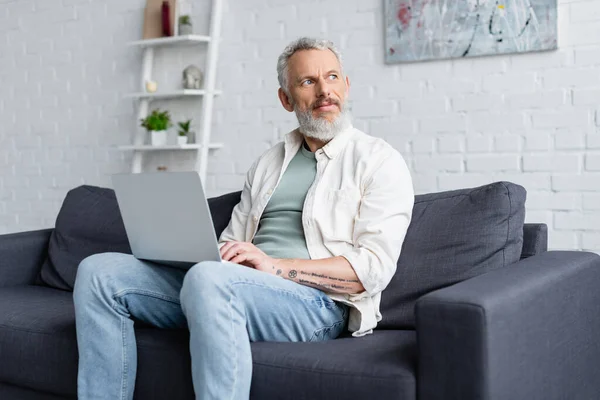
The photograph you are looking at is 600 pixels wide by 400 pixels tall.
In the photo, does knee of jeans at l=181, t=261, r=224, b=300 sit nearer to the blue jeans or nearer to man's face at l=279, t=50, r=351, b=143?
the blue jeans

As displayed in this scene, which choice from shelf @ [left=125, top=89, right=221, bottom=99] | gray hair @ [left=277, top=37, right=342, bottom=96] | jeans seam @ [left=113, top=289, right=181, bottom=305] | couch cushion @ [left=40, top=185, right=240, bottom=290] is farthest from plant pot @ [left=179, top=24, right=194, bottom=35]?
jeans seam @ [left=113, top=289, right=181, bottom=305]

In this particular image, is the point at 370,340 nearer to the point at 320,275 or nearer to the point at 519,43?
the point at 320,275

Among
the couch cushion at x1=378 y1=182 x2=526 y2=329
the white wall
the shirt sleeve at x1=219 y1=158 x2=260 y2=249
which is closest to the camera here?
the couch cushion at x1=378 y1=182 x2=526 y2=329

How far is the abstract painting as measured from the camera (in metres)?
3.37

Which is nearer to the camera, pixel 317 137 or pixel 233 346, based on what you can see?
pixel 233 346

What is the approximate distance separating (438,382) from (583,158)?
1.75 metres

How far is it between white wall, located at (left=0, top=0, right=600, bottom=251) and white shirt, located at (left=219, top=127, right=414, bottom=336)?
114cm

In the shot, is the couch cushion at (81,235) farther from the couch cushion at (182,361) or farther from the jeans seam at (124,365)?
the jeans seam at (124,365)

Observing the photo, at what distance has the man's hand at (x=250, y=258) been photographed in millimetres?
2258

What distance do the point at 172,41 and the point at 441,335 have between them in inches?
114

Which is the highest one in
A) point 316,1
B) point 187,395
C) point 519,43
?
point 316,1

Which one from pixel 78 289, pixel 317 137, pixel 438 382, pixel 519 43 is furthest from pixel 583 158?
pixel 78 289

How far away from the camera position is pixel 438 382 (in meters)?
1.87

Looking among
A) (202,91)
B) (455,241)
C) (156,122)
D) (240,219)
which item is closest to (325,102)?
(240,219)
